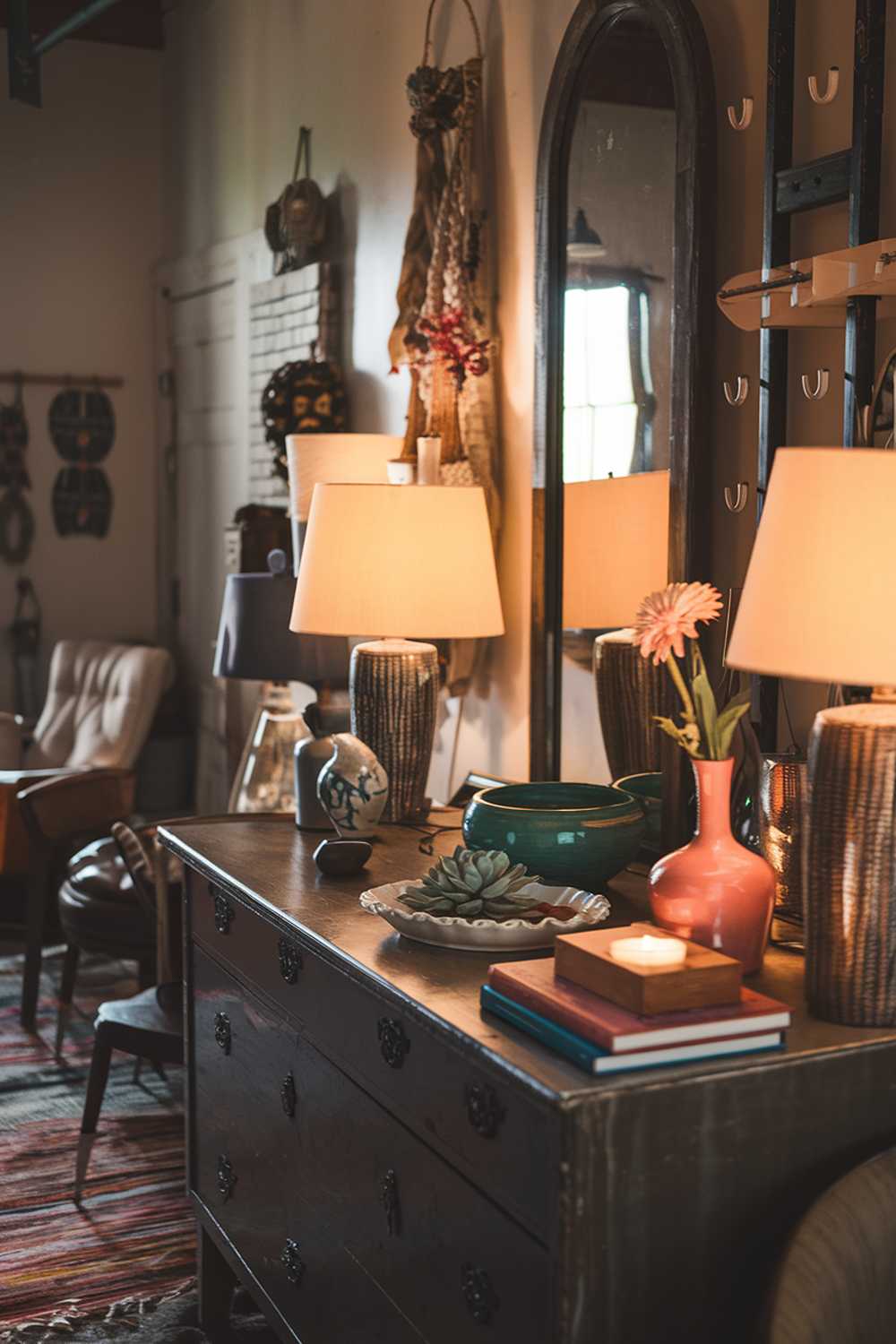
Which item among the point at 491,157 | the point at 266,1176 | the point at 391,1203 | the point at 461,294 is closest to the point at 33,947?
the point at 266,1176

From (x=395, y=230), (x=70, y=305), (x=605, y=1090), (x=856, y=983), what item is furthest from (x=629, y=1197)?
(x=70, y=305)

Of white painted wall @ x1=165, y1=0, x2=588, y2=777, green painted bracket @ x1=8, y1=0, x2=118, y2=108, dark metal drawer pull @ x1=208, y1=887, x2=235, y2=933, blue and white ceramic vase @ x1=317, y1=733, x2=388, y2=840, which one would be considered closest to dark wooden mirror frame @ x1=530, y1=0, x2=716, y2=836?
white painted wall @ x1=165, y1=0, x2=588, y2=777

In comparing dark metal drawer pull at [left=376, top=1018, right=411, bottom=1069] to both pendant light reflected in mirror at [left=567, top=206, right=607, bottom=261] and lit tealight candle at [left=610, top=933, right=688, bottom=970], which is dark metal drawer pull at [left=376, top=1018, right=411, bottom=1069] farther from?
pendant light reflected in mirror at [left=567, top=206, right=607, bottom=261]

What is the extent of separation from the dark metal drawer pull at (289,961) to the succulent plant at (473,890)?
217 mm

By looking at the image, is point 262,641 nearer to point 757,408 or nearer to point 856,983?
point 757,408

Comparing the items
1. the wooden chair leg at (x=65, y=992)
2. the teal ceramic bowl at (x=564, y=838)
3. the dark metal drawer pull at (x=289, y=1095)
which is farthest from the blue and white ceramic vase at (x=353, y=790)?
the wooden chair leg at (x=65, y=992)

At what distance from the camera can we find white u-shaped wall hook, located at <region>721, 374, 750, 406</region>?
7.21 ft

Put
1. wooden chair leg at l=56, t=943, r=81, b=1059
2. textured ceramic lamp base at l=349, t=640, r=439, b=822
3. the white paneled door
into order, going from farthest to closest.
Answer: the white paneled door → wooden chair leg at l=56, t=943, r=81, b=1059 → textured ceramic lamp base at l=349, t=640, r=439, b=822

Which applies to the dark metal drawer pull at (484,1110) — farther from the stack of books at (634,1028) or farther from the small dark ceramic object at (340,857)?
the small dark ceramic object at (340,857)

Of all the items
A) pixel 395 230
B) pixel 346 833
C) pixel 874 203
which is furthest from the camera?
pixel 395 230

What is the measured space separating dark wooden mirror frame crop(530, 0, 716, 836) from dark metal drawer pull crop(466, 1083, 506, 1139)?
35.2 inches

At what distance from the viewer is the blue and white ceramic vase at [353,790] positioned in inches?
91.6

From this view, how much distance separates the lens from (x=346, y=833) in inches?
92.6

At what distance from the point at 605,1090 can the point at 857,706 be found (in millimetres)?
510
